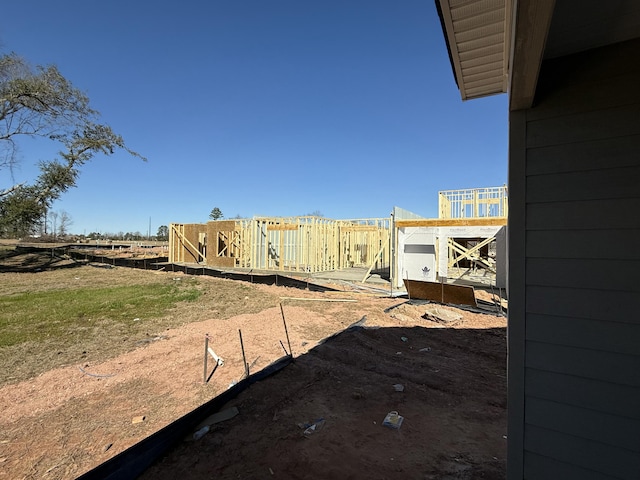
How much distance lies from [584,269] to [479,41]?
1.68 meters

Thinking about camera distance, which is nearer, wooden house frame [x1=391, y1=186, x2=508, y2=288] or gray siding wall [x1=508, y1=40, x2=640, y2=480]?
gray siding wall [x1=508, y1=40, x2=640, y2=480]

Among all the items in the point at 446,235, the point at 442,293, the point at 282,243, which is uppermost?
the point at 446,235

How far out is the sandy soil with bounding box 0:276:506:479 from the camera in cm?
262

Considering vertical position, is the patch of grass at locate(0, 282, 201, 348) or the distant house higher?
the distant house

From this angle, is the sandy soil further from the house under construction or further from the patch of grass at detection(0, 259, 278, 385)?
the house under construction

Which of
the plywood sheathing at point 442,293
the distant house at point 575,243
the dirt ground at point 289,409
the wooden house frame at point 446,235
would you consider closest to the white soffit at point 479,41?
the distant house at point 575,243

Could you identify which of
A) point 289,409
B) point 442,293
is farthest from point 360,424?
point 442,293

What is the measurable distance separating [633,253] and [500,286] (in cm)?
1204

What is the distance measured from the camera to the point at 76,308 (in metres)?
8.53

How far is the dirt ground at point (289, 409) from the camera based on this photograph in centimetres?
262

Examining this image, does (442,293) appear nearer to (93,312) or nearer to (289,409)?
(289,409)

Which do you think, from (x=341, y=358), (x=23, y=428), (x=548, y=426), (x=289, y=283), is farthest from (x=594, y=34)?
(x=289, y=283)

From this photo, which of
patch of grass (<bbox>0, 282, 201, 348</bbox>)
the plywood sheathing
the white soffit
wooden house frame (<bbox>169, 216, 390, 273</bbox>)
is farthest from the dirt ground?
wooden house frame (<bbox>169, 216, 390, 273</bbox>)

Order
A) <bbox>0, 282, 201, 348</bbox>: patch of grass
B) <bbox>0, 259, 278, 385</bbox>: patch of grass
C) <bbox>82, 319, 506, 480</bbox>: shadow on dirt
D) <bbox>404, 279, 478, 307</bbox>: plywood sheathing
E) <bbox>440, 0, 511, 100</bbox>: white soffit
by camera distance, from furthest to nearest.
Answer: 1. <bbox>404, 279, 478, 307</bbox>: plywood sheathing
2. <bbox>0, 282, 201, 348</bbox>: patch of grass
3. <bbox>0, 259, 278, 385</bbox>: patch of grass
4. <bbox>82, 319, 506, 480</bbox>: shadow on dirt
5. <bbox>440, 0, 511, 100</bbox>: white soffit
